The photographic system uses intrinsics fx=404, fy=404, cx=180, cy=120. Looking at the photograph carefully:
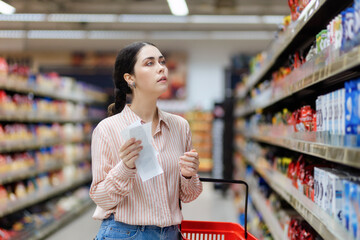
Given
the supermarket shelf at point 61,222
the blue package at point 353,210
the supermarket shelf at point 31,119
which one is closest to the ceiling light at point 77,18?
the supermarket shelf at point 31,119

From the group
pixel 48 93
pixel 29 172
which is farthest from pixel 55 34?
pixel 29 172

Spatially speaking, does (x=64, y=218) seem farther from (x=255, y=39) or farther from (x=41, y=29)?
(x=255, y=39)

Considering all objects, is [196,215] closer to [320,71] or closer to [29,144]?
[29,144]

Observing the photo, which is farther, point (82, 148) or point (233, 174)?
point (233, 174)

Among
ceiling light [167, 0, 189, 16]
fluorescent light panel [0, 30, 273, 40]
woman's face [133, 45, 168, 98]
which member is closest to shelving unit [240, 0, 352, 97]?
woman's face [133, 45, 168, 98]

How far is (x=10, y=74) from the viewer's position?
479 cm

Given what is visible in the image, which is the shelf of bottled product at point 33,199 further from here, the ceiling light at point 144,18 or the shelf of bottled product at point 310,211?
the ceiling light at point 144,18

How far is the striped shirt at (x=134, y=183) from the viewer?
1818 millimetres

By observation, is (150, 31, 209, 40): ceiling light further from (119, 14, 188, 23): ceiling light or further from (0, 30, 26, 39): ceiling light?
(0, 30, 26, 39): ceiling light

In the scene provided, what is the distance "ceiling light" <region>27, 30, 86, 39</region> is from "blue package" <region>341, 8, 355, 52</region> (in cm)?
1221

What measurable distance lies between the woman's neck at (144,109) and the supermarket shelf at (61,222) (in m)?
3.51

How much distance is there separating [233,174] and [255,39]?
20.5 feet

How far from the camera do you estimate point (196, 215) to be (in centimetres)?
694

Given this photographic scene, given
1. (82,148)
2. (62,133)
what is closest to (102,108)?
(82,148)
